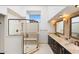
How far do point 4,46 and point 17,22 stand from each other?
3.29 feet

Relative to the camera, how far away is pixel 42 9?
7.49 meters

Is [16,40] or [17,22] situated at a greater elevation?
[17,22]

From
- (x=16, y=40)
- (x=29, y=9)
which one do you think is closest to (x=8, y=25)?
(x=16, y=40)

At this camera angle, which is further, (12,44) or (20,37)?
(20,37)

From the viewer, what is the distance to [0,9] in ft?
14.4

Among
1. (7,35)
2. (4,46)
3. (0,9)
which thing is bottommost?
(4,46)

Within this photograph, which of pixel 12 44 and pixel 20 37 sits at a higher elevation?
pixel 20 37

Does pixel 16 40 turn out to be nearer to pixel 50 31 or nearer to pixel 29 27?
pixel 29 27
